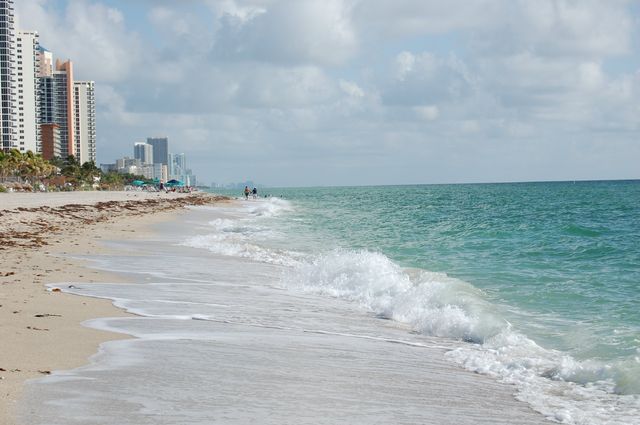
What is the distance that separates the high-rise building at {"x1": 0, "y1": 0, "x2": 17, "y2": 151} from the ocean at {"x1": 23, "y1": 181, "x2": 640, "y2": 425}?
476 feet

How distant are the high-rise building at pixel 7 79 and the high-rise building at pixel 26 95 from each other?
4.81m

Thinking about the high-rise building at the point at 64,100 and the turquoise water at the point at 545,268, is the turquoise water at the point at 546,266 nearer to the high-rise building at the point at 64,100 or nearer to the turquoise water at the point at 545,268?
the turquoise water at the point at 545,268

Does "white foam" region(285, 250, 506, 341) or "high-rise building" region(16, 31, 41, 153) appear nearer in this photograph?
"white foam" region(285, 250, 506, 341)

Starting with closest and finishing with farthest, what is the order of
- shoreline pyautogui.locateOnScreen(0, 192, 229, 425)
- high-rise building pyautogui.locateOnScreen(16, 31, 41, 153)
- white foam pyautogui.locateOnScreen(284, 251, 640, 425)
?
shoreline pyautogui.locateOnScreen(0, 192, 229, 425)
white foam pyautogui.locateOnScreen(284, 251, 640, 425)
high-rise building pyautogui.locateOnScreen(16, 31, 41, 153)

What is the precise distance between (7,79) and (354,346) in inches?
6189

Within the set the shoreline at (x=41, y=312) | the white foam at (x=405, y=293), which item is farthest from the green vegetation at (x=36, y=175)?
the white foam at (x=405, y=293)

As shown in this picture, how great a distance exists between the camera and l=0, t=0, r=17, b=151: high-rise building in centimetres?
14512

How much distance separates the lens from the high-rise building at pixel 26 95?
6058 inches

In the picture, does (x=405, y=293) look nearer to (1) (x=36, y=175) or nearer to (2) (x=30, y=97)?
(1) (x=36, y=175)

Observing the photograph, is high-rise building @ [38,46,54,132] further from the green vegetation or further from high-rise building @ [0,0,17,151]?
the green vegetation

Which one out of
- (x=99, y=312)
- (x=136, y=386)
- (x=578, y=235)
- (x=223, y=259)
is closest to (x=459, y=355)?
(x=136, y=386)

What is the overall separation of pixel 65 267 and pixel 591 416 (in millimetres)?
10615

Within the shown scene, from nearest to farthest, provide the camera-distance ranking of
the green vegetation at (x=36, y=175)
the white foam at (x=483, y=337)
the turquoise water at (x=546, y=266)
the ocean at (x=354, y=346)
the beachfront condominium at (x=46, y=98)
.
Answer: the ocean at (x=354, y=346) → the white foam at (x=483, y=337) → the turquoise water at (x=546, y=266) → the green vegetation at (x=36, y=175) → the beachfront condominium at (x=46, y=98)

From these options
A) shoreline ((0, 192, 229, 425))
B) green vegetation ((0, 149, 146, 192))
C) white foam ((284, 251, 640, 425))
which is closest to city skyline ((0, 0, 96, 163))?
green vegetation ((0, 149, 146, 192))
